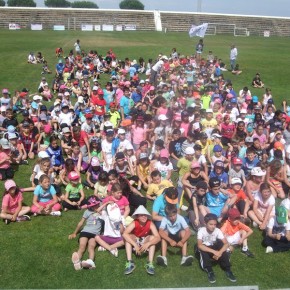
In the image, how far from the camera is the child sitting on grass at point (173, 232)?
754cm

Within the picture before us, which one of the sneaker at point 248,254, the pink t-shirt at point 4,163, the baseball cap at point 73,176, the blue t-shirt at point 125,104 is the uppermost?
the blue t-shirt at point 125,104

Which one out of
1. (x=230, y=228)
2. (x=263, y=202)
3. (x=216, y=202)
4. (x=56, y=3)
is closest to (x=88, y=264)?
(x=230, y=228)

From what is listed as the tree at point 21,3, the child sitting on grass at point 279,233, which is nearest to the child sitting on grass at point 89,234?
the child sitting on grass at point 279,233

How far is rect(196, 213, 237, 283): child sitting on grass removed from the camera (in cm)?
721

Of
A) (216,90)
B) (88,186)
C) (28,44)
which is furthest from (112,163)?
(28,44)

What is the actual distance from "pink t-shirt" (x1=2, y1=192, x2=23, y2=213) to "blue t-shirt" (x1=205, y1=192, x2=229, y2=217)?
463 centimetres

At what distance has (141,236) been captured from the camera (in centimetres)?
781

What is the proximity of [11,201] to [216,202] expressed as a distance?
494 centimetres

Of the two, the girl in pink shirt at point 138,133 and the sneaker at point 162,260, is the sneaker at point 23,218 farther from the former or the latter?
the girl in pink shirt at point 138,133

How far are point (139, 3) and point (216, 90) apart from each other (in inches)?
5083

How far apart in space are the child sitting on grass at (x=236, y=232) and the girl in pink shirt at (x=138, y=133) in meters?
5.41

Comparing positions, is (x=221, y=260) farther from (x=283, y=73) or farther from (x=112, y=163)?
(x=283, y=73)

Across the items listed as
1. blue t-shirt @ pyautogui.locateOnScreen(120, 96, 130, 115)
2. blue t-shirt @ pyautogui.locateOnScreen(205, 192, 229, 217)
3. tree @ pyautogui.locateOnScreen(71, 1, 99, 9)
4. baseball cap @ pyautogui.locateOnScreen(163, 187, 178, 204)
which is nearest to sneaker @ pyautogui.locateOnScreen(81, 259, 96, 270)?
baseball cap @ pyautogui.locateOnScreen(163, 187, 178, 204)

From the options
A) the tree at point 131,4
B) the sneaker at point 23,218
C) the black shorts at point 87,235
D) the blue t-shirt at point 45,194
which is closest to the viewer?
the black shorts at point 87,235
